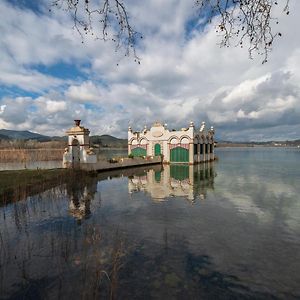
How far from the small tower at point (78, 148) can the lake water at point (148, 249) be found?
13267 mm

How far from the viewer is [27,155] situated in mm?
37656

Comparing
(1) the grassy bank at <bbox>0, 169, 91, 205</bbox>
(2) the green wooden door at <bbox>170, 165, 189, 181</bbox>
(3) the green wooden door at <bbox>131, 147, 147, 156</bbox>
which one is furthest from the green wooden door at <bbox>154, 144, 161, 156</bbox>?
(1) the grassy bank at <bbox>0, 169, 91, 205</bbox>

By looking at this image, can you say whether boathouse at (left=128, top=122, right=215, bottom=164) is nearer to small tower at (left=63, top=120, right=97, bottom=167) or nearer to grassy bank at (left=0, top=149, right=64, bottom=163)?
grassy bank at (left=0, top=149, right=64, bottom=163)

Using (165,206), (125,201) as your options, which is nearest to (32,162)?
(125,201)

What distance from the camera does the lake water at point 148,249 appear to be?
6.34 meters

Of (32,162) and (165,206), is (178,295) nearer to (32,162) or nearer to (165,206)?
(165,206)

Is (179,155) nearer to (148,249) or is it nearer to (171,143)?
(171,143)

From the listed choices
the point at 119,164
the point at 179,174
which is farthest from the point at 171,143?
the point at 179,174

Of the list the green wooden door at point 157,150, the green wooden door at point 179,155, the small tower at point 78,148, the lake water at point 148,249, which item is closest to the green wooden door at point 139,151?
the green wooden door at point 157,150

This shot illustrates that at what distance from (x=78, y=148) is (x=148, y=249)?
22829 mm

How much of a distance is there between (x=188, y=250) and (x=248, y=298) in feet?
8.94

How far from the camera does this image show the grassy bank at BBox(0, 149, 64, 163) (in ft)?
122

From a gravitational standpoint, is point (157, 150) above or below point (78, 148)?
below

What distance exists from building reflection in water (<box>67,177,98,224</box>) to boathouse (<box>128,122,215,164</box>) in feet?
83.4
